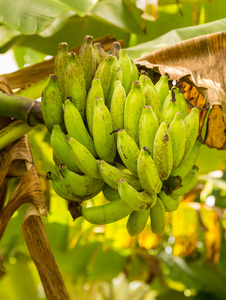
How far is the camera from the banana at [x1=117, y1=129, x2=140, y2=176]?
30.9 inches

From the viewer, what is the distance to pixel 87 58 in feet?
3.03

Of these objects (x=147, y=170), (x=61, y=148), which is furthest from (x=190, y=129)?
(x=61, y=148)

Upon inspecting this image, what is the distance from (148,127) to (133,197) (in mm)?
136

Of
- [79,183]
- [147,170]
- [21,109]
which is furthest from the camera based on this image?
[21,109]

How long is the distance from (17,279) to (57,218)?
38 centimetres

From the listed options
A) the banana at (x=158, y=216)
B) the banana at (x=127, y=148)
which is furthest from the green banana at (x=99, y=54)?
the banana at (x=158, y=216)

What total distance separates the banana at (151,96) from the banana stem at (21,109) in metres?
0.26

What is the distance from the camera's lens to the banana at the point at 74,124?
33.4 inches

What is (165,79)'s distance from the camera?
891 mm

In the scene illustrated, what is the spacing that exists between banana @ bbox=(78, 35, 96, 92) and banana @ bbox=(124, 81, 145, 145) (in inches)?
5.8

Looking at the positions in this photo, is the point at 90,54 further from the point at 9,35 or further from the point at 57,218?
the point at 57,218

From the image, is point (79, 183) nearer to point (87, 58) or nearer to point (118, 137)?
point (118, 137)

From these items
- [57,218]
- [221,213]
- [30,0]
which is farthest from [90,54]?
[221,213]

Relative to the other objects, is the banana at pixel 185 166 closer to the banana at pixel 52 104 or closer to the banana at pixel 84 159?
the banana at pixel 84 159
